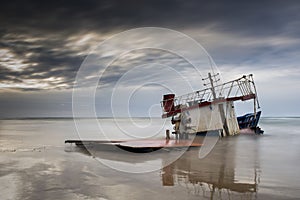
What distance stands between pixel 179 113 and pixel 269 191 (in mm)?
Answer: 16585

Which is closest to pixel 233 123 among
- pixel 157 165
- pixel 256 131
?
pixel 256 131

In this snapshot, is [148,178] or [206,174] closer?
[148,178]

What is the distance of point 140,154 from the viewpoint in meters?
14.2

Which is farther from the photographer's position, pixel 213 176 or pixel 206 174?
pixel 206 174

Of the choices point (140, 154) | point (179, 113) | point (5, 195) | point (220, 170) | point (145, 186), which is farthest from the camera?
point (179, 113)

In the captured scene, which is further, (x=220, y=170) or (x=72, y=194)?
(x=220, y=170)

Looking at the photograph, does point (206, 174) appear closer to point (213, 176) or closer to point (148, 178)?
point (213, 176)

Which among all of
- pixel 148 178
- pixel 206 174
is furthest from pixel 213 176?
pixel 148 178

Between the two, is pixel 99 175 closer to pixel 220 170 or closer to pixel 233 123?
pixel 220 170

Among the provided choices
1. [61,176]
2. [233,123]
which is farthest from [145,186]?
[233,123]

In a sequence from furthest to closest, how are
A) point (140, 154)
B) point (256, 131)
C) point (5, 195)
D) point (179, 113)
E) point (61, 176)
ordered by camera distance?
point (256, 131)
point (179, 113)
point (140, 154)
point (61, 176)
point (5, 195)

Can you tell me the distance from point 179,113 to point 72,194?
57.0 feet

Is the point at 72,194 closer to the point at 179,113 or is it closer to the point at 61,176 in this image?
the point at 61,176

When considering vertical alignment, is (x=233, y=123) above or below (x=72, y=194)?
above
